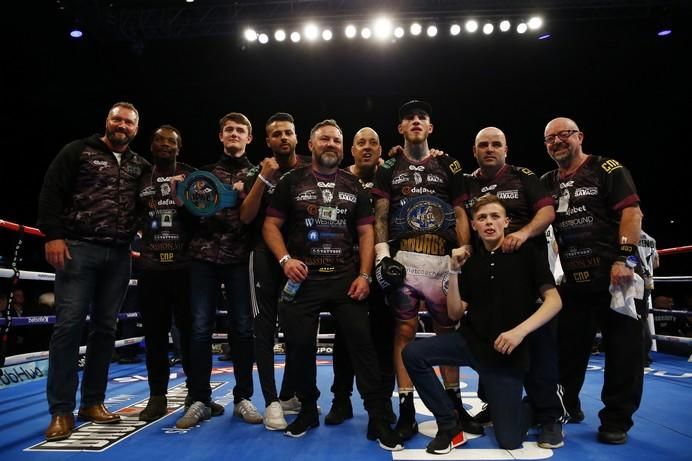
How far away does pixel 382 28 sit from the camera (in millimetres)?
7363

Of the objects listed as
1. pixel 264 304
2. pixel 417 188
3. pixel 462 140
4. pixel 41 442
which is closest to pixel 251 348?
pixel 264 304

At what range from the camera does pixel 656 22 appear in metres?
7.14

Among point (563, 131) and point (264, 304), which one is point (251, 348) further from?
→ point (563, 131)

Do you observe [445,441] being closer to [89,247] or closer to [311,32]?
[89,247]

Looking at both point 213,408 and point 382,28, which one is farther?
point 382,28

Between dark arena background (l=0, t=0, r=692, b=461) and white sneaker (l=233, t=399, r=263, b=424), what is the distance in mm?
739

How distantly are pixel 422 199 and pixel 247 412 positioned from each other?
1608 mm

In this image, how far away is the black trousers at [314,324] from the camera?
2393mm

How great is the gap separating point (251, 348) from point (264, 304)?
0.32 meters

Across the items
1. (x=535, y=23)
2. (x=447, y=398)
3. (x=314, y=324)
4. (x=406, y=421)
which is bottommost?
(x=406, y=421)

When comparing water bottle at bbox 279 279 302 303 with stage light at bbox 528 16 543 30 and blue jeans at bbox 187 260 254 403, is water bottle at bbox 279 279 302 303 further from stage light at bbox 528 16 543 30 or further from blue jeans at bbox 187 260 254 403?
stage light at bbox 528 16 543 30

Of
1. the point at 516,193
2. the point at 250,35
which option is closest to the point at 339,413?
the point at 516,193

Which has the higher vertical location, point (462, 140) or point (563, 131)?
point (462, 140)

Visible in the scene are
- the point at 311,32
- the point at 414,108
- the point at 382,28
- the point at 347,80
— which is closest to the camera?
the point at 414,108
